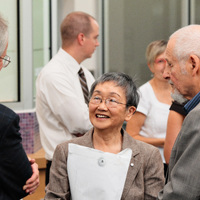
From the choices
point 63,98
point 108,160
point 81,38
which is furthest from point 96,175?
point 81,38

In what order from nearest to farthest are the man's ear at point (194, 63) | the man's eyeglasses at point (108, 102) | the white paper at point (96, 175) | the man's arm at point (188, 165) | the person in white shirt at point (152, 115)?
the man's arm at point (188, 165) < the man's ear at point (194, 63) < the white paper at point (96, 175) < the man's eyeglasses at point (108, 102) < the person in white shirt at point (152, 115)

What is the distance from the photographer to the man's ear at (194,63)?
200 cm

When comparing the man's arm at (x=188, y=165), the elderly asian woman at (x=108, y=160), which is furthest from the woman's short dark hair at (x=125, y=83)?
the man's arm at (x=188, y=165)

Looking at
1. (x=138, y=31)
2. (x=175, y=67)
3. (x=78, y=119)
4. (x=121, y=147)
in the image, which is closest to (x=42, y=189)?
(x=78, y=119)

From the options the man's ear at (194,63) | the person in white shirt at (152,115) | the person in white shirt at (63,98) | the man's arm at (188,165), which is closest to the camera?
the man's arm at (188,165)

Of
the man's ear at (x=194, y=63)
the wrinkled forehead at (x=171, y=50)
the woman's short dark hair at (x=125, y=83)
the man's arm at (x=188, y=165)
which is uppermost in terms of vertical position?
the wrinkled forehead at (x=171, y=50)

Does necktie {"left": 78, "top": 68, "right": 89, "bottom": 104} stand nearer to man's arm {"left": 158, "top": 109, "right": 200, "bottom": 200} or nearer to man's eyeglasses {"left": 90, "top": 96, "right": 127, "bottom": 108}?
man's eyeglasses {"left": 90, "top": 96, "right": 127, "bottom": 108}

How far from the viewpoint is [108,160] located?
7.56ft

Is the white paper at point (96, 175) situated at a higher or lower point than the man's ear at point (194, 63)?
lower

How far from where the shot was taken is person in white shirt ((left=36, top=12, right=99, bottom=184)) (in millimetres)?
3414

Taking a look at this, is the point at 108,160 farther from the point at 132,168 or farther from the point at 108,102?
the point at 108,102

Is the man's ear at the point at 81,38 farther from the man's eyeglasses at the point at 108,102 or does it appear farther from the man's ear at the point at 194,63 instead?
the man's ear at the point at 194,63

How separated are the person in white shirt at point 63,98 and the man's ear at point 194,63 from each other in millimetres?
1490

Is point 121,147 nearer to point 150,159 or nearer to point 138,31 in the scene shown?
point 150,159
